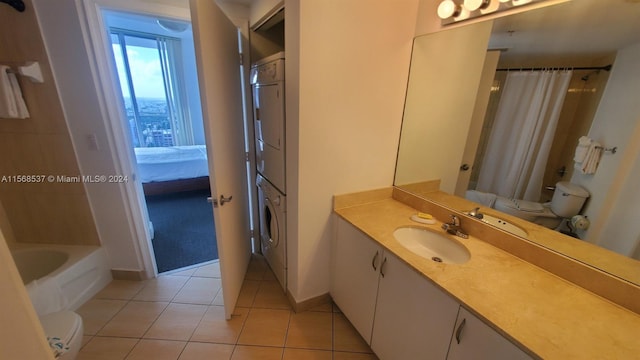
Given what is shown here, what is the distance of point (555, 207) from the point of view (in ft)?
3.75

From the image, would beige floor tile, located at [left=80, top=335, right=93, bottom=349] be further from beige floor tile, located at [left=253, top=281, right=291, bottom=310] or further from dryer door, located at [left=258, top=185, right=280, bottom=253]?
dryer door, located at [left=258, top=185, right=280, bottom=253]

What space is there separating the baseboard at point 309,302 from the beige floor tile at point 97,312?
1.29 m

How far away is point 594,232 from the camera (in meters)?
1.04

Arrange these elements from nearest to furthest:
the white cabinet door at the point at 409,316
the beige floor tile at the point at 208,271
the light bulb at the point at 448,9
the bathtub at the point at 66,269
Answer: the white cabinet door at the point at 409,316, the light bulb at the point at 448,9, the bathtub at the point at 66,269, the beige floor tile at the point at 208,271

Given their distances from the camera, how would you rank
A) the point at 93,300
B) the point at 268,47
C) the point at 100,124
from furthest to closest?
the point at 268,47, the point at 93,300, the point at 100,124

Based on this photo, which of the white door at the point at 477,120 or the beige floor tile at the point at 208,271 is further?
the beige floor tile at the point at 208,271

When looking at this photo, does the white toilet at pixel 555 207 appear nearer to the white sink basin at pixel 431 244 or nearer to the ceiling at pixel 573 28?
the white sink basin at pixel 431 244

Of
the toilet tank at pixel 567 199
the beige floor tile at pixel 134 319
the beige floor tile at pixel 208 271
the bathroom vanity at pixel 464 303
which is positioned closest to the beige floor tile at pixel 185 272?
the beige floor tile at pixel 208 271

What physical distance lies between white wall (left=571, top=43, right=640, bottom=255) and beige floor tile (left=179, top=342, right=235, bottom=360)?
6.57ft

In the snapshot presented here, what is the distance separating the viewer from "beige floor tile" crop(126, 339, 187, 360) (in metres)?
1.49

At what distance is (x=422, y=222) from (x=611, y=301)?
2.54 feet

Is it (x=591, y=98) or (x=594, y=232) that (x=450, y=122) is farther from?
(x=594, y=232)

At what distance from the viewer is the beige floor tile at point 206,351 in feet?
4.93

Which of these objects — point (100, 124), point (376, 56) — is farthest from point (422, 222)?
point (100, 124)
